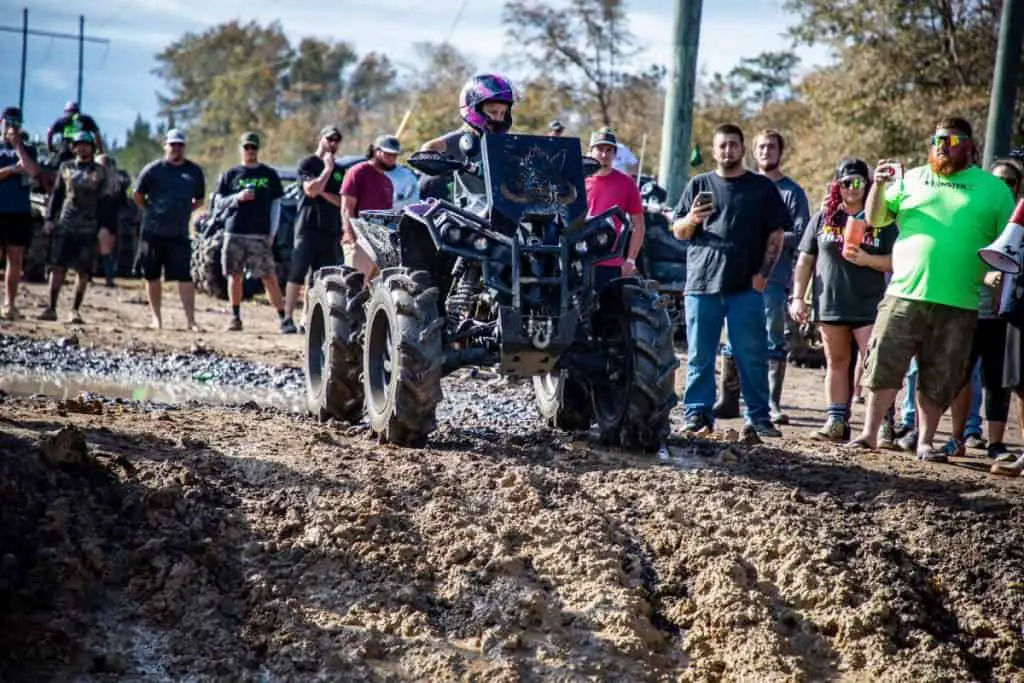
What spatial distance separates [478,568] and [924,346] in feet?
12.5

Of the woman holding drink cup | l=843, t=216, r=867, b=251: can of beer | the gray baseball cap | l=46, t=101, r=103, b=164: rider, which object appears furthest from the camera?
l=46, t=101, r=103, b=164: rider

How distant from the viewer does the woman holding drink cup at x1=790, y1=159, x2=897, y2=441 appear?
31.8 feet

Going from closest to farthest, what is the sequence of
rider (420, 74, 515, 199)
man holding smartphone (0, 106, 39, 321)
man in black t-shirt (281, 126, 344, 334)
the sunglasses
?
the sunglasses → rider (420, 74, 515, 199) → man holding smartphone (0, 106, 39, 321) → man in black t-shirt (281, 126, 344, 334)

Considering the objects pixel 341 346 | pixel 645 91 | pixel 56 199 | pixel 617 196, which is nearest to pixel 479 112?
pixel 341 346

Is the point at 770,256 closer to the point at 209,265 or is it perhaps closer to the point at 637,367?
the point at 637,367

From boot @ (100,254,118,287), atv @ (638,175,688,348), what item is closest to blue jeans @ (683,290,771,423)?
atv @ (638,175,688,348)

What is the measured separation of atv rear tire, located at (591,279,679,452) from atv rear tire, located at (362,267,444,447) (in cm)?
115

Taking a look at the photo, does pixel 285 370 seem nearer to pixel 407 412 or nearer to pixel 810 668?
pixel 407 412

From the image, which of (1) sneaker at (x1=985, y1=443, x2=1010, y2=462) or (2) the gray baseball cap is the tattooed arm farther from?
(2) the gray baseball cap

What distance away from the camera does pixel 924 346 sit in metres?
8.73

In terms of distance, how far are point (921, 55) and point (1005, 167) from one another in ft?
66.8

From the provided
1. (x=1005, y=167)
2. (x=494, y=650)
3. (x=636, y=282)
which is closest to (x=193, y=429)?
(x=636, y=282)

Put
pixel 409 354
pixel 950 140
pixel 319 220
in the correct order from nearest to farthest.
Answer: pixel 409 354, pixel 950 140, pixel 319 220

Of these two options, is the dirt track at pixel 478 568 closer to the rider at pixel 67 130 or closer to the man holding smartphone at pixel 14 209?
the man holding smartphone at pixel 14 209
